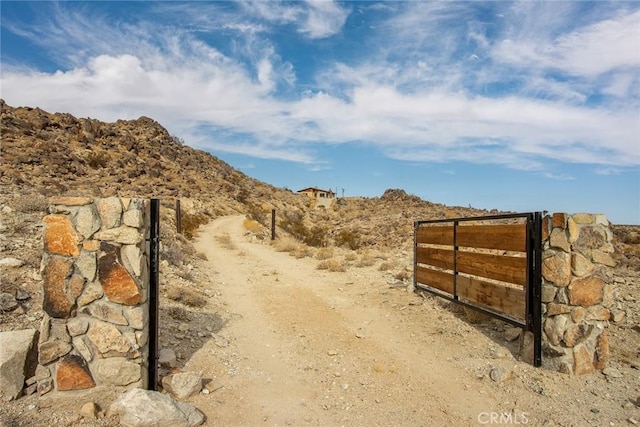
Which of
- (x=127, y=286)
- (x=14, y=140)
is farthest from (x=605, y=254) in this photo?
(x=14, y=140)

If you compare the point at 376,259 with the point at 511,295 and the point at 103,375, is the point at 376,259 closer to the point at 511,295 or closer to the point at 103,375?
the point at 511,295

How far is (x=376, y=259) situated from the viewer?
1474cm

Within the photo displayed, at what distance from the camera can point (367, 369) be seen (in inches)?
220

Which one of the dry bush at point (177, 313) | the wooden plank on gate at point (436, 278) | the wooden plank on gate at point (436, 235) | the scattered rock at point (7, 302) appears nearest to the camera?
the scattered rock at point (7, 302)

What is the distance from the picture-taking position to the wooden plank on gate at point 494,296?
588 cm

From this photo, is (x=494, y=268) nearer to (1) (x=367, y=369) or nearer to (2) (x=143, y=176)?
(1) (x=367, y=369)

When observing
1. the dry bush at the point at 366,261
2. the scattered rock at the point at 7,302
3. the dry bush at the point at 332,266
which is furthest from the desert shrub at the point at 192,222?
the scattered rock at the point at 7,302

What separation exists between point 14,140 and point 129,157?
423 inches

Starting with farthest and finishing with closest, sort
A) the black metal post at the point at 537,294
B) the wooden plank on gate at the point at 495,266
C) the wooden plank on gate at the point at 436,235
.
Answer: the wooden plank on gate at the point at 436,235 → the wooden plank on gate at the point at 495,266 → the black metal post at the point at 537,294

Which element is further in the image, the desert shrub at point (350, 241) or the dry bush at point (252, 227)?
the dry bush at point (252, 227)

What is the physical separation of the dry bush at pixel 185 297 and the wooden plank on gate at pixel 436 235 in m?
5.08

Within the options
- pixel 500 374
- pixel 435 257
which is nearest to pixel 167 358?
pixel 500 374

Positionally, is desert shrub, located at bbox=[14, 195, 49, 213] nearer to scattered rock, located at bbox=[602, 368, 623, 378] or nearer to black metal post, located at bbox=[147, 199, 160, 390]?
black metal post, located at bbox=[147, 199, 160, 390]

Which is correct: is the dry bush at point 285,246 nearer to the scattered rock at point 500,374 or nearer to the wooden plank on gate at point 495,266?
the wooden plank on gate at point 495,266
